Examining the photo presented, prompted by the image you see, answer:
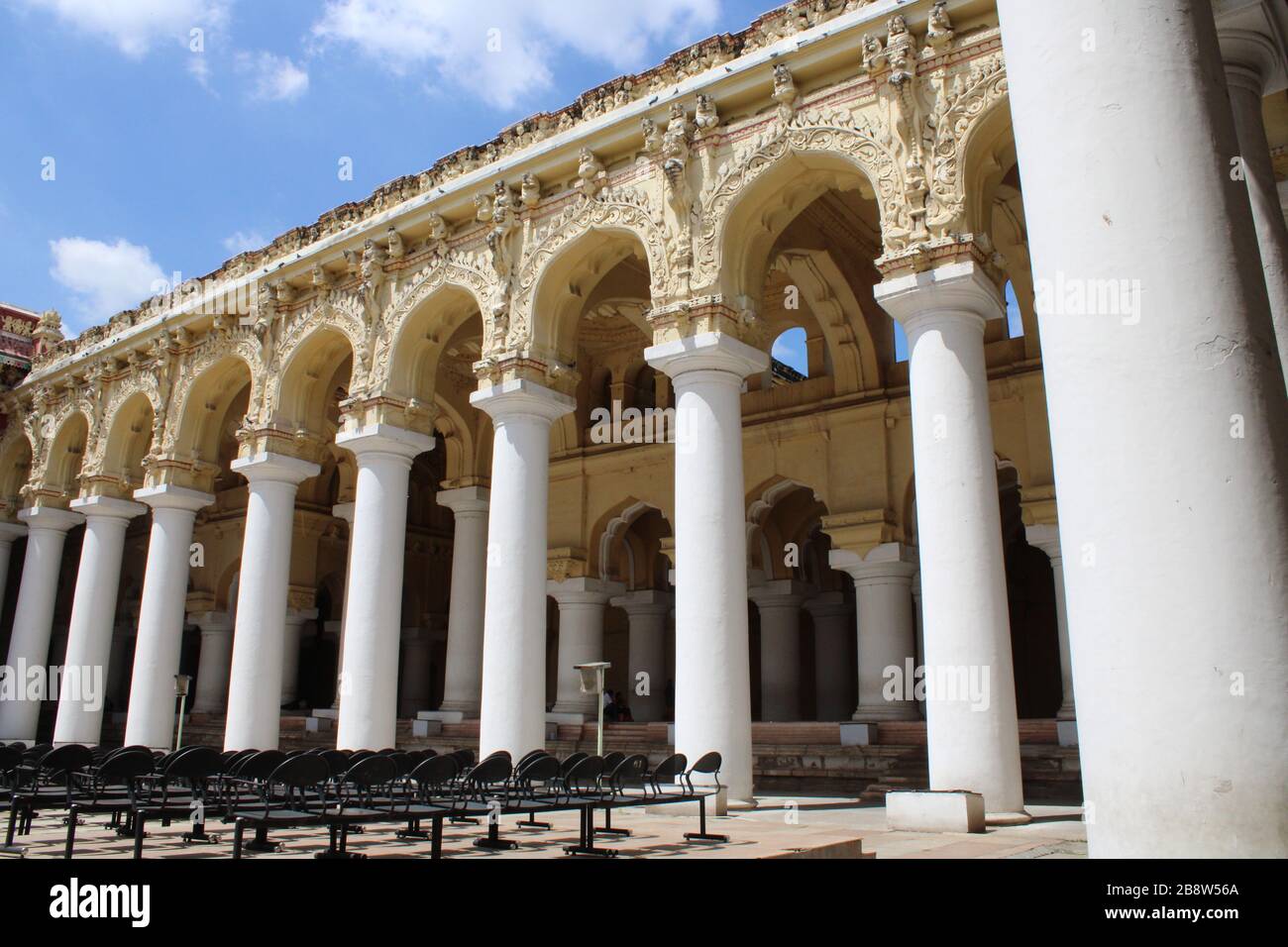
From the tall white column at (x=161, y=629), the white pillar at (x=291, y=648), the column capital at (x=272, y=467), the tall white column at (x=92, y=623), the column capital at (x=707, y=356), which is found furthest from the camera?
the white pillar at (x=291, y=648)

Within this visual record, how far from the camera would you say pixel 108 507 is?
19.9 meters

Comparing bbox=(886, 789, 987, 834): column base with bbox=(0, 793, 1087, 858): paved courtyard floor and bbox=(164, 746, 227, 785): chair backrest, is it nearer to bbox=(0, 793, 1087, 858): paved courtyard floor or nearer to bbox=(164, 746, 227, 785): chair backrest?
bbox=(0, 793, 1087, 858): paved courtyard floor

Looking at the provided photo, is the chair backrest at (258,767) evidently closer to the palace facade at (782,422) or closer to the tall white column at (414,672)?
the palace facade at (782,422)

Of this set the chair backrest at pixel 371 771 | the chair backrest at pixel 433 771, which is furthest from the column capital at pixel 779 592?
the chair backrest at pixel 371 771

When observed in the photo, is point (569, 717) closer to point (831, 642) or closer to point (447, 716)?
point (447, 716)

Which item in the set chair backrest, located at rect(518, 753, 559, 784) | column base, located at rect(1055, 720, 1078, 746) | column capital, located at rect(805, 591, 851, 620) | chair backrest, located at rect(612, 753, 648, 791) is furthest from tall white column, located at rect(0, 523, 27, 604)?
column base, located at rect(1055, 720, 1078, 746)

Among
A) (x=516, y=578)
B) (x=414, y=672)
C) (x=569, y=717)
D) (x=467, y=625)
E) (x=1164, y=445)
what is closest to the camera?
(x=1164, y=445)

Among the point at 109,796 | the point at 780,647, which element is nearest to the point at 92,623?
the point at 780,647

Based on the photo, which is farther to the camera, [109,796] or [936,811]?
[936,811]

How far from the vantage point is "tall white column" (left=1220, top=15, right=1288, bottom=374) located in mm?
5914

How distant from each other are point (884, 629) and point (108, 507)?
1455 centimetres

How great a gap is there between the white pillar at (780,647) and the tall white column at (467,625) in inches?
203

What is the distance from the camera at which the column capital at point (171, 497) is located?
18.2 m
